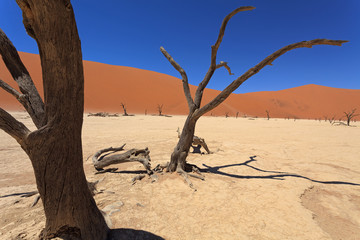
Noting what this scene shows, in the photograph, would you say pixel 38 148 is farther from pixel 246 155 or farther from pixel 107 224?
pixel 246 155

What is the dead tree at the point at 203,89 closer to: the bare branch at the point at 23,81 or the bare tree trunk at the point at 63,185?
the bare tree trunk at the point at 63,185

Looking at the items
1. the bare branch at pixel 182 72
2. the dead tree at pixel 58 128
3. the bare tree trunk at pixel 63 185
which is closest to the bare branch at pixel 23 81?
the dead tree at pixel 58 128

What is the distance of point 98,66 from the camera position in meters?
65.5

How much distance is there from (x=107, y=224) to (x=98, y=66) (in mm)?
75668

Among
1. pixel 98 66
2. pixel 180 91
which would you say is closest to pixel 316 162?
pixel 180 91

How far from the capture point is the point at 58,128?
1386 mm

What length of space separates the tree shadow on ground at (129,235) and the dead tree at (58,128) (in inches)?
8.5

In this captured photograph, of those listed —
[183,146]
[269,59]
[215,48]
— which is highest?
[215,48]

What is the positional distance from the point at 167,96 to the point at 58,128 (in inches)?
2202

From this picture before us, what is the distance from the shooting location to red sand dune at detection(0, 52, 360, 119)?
158ft

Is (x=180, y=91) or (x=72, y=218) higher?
(x=180, y=91)

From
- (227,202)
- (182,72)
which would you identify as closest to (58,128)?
(227,202)

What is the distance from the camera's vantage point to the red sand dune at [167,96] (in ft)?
158

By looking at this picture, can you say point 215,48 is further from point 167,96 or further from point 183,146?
point 167,96
